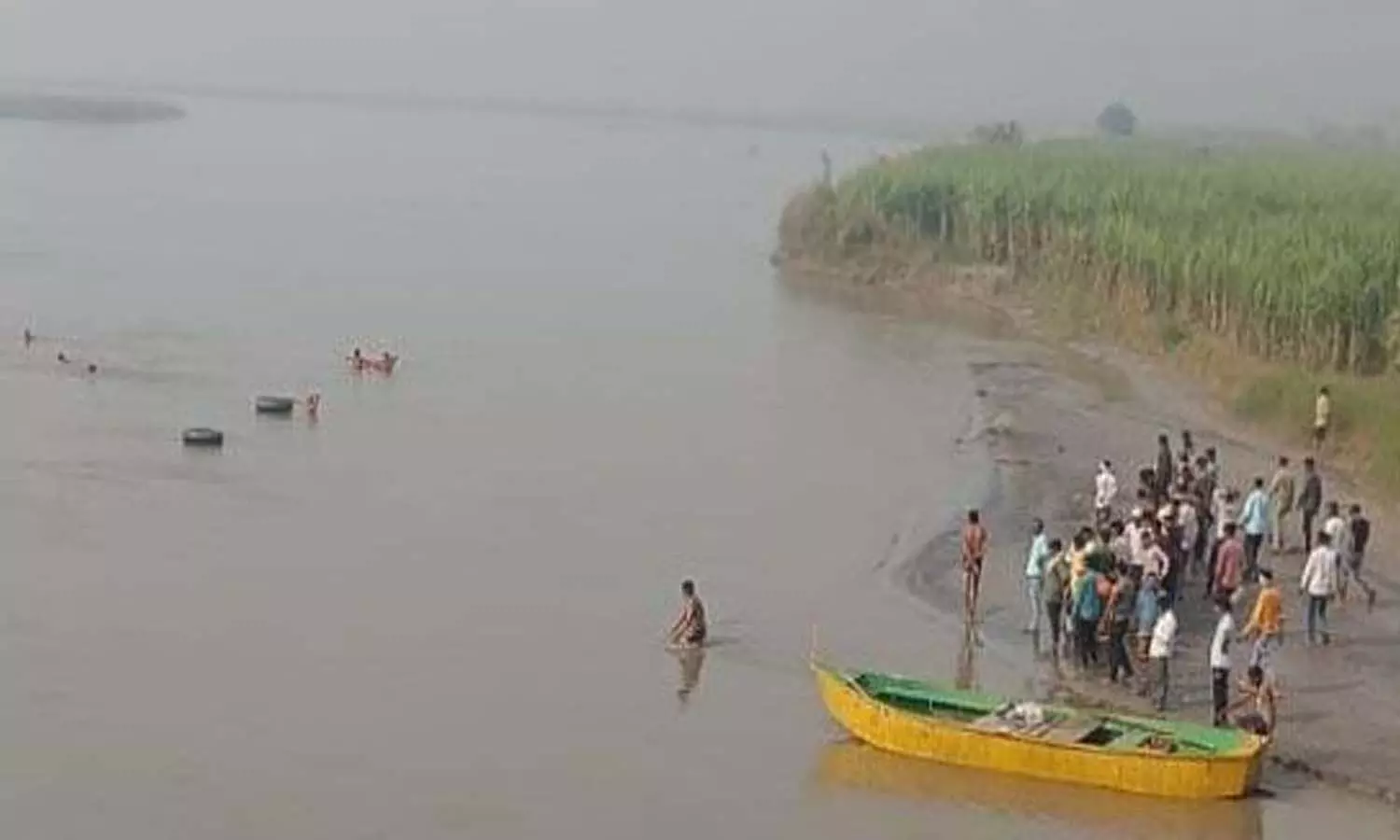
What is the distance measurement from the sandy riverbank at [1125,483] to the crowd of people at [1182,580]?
30 cm

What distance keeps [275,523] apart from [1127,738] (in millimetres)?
15973

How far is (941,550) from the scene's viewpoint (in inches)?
1321

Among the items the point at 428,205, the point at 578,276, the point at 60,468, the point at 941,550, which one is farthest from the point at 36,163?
the point at 941,550

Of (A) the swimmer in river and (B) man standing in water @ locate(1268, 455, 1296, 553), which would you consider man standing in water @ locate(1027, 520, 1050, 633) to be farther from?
(B) man standing in water @ locate(1268, 455, 1296, 553)

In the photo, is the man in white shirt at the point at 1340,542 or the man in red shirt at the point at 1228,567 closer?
the man in red shirt at the point at 1228,567

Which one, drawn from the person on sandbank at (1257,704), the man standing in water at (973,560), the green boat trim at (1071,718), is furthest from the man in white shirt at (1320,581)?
the man standing in water at (973,560)

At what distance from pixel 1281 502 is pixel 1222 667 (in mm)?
8936

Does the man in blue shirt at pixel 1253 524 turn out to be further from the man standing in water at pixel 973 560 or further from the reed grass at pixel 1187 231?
the reed grass at pixel 1187 231

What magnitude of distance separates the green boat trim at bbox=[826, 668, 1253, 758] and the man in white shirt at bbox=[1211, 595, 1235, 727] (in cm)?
30

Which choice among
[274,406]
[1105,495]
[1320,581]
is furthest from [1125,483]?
[274,406]

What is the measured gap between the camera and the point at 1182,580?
29.0 m

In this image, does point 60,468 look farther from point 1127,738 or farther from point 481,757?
point 1127,738

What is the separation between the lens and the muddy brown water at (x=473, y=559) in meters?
22.9

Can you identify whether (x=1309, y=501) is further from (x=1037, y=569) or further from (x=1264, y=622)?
(x=1264, y=622)
